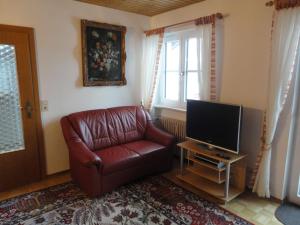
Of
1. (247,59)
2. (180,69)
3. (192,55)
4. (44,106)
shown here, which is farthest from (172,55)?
(44,106)

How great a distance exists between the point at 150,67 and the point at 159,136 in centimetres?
119

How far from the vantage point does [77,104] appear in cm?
327

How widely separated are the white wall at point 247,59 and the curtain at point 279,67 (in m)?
0.18

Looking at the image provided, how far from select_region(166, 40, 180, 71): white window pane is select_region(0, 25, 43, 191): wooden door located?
6.49 feet

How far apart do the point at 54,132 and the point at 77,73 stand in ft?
2.87

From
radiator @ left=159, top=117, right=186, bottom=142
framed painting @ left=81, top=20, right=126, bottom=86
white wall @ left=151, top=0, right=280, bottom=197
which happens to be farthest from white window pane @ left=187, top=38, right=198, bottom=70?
framed painting @ left=81, top=20, right=126, bottom=86

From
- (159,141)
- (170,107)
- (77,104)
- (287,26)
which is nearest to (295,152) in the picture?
(287,26)

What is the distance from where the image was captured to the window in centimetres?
332

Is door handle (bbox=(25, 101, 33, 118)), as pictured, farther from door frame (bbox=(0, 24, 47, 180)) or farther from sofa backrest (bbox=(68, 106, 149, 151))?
sofa backrest (bbox=(68, 106, 149, 151))

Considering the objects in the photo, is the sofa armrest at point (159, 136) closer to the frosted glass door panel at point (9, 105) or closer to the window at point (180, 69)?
the window at point (180, 69)

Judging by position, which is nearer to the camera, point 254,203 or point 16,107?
point 254,203

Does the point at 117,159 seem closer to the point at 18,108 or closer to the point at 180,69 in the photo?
the point at 18,108

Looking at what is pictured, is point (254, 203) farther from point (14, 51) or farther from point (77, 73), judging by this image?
point (14, 51)

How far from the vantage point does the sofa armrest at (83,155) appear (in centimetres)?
242
